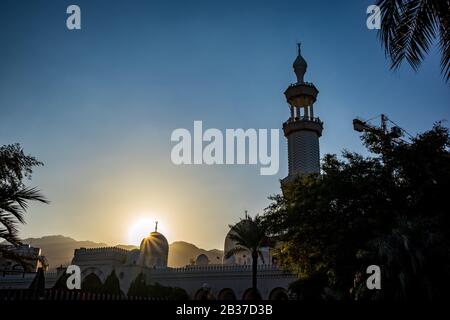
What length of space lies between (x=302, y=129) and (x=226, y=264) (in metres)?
17.2

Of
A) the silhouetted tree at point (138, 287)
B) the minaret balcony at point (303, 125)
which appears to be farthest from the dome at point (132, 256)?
the minaret balcony at point (303, 125)

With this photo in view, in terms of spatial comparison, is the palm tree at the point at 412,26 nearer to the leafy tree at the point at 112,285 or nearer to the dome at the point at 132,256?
the leafy tree at the point at 112,285

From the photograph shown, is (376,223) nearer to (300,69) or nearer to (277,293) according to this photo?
(277,293)

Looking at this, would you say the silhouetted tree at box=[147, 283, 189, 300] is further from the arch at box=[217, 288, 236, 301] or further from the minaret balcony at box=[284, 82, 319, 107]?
the minaret balcony at box=[284, 82, 319, 107]

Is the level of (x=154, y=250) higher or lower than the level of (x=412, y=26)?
lower

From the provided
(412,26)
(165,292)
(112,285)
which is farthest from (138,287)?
(412,26)

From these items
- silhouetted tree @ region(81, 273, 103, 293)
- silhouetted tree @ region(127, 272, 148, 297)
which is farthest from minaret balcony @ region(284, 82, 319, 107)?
silhouetted tree @ region(81, 273, 103, 293)

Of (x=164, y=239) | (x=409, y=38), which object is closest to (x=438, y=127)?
(x=409, y=38)

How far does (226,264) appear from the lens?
42719 mm

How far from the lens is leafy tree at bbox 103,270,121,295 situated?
38.2 m

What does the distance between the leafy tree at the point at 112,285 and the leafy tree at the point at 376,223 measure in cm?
2270

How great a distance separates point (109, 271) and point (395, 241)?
35359 millimetres

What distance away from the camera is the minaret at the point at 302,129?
141 feet

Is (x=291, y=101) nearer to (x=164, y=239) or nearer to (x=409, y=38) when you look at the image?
(x=164, y=239)
